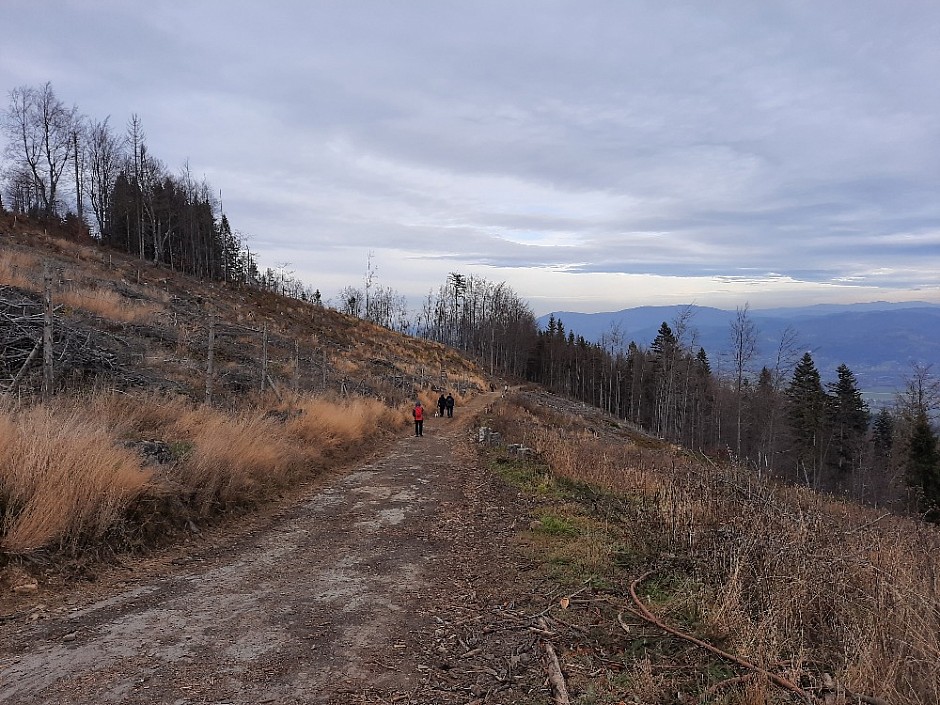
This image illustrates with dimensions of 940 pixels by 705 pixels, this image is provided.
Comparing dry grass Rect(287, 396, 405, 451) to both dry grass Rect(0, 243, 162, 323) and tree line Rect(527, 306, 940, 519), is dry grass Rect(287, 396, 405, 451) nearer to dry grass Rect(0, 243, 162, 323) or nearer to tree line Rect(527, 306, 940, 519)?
dry grass Rect(0, 243, 162, 323)

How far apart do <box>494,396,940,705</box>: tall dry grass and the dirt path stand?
1445 millimetres

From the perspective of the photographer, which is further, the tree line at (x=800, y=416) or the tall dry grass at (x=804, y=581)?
the tree line at (x=800, y=416)

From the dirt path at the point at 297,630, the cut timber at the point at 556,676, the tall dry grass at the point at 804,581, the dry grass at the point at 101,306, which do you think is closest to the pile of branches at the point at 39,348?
the dry grass at the point at 101,306

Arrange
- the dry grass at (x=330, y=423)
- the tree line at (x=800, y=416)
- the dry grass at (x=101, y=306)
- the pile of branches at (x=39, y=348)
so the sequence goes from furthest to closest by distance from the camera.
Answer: the tree line at (x=800, y=416) → the dry grass at (x=101, y=306) → the dry grass at (x=330, y=423) → the pile of branches at (x=39, y=348)

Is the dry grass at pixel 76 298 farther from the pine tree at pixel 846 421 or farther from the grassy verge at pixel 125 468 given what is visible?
the pine tree at pixel 846 421

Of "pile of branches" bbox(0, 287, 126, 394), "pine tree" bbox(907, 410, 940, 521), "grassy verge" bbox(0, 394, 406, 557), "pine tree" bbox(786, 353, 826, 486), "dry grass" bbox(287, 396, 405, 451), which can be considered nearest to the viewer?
"grassy verge" bbox(0, 394, 406, 557)

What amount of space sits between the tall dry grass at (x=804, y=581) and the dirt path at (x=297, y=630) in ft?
4.74

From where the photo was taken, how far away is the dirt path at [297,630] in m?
3.10

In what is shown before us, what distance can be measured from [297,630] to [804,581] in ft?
11.9

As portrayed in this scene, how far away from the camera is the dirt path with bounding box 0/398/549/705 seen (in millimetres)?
3100

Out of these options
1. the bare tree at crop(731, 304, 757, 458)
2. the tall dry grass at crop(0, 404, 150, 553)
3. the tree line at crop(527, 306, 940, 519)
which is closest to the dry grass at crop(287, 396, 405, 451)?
the tall dry grass at crop(0, 404, 150, 553)

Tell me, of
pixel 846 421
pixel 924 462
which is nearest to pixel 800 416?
pixel 846 421

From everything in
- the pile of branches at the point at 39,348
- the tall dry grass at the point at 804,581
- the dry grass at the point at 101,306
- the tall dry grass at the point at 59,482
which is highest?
the dry grass at the point at 101,306

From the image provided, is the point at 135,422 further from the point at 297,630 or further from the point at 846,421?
the point at 846,421
